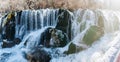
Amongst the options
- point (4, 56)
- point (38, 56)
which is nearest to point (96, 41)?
point (38, 56)

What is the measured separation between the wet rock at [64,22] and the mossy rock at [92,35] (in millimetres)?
821

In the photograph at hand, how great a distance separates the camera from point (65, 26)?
11.9 metres

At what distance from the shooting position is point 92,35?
1109cm

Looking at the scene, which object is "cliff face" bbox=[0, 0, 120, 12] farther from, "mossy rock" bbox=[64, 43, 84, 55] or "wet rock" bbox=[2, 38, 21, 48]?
"mossy rock" bbox=[64, 43, 84, 55]

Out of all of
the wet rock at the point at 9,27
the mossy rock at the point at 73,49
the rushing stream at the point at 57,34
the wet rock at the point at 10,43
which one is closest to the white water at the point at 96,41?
the rushing stream at the point at 57,34

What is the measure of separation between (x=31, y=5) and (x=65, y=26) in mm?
2672

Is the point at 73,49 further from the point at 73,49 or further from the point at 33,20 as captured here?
the point at 33,20

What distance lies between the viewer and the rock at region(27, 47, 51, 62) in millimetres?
10283

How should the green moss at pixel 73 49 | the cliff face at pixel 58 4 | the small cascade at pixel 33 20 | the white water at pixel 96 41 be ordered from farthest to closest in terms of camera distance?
1. the cliff face at pixel 58 4
2. the small cascade at pixel 33 20
3. the green moss at pixel 73 49
4. the white water at pixel 96 41

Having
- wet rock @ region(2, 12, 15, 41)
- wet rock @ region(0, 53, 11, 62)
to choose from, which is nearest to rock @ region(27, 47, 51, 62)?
wet rock @ region(0, 53, 11, 62)

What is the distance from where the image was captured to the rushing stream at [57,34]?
10555 millimetres

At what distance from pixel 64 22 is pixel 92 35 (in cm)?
134

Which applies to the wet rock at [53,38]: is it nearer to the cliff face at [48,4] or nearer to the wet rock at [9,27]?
the wet rock at [9,27]

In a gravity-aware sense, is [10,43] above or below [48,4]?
below
